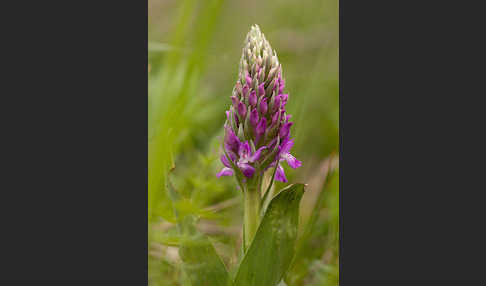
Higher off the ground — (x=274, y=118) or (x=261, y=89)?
(x=261, y=89)

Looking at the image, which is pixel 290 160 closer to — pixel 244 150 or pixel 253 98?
pixel 244 150

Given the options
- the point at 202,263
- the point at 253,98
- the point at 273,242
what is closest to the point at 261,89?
the point at 253,98

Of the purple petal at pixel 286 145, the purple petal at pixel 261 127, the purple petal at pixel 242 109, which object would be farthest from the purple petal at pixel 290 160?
the purple petal at pixel 242 109

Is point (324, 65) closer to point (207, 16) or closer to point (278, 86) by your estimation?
point (278, 86)

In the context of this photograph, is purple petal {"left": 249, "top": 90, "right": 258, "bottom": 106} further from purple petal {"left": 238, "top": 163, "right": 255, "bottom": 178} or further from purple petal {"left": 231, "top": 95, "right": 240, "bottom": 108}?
purple petal {"left": 238, "top": 163, "right": 255, "bottom": 178}

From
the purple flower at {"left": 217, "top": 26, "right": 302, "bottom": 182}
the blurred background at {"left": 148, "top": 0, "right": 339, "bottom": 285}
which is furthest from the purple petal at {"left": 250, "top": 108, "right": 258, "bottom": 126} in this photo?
the blurred background at {"left": 148, "top": 0, "right": 339, "bottom": 285}

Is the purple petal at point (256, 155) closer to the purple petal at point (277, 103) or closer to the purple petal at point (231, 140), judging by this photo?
the purple petal at point (231, 140)

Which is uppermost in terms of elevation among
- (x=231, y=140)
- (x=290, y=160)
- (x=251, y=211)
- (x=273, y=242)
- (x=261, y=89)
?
(x=261, y=89)
